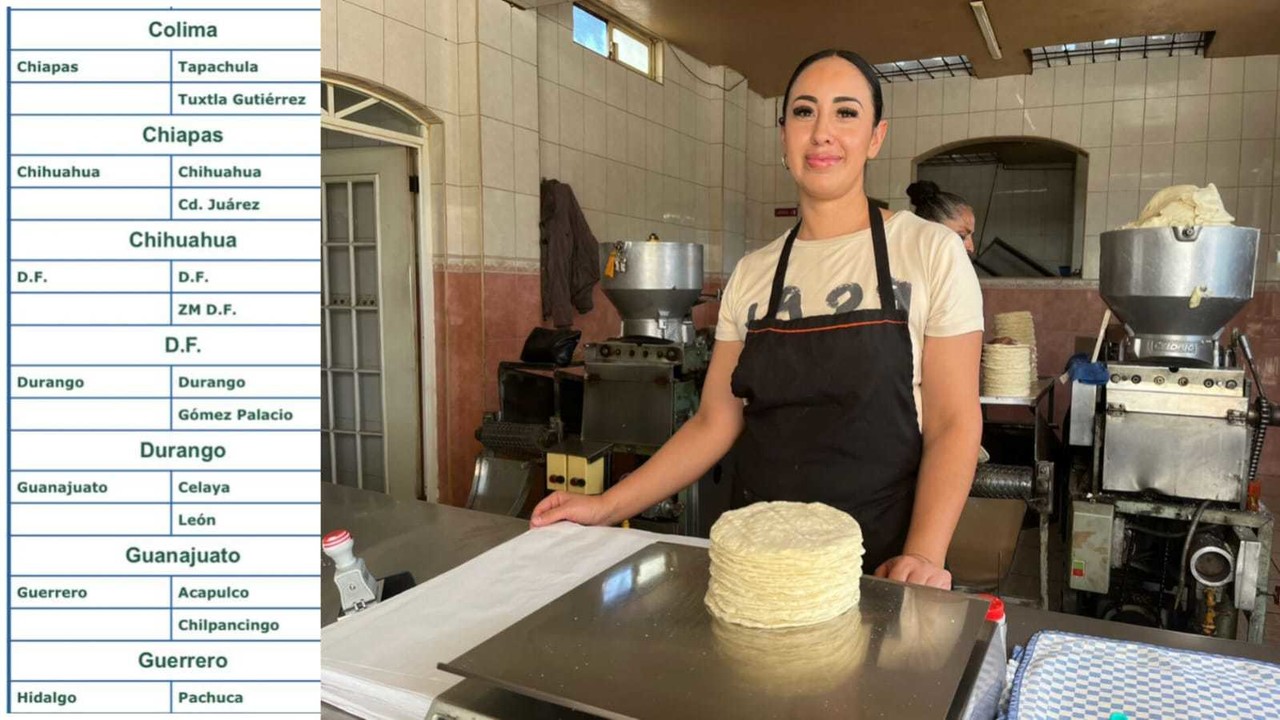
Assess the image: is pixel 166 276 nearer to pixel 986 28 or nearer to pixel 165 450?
pixel 165 450

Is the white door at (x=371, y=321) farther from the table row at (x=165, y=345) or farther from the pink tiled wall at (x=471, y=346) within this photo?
the table row at (x=165, y=345)

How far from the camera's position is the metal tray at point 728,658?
0.61 metres

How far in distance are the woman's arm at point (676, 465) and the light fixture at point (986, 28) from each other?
13.9 ft

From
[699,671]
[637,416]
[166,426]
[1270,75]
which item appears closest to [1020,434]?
[637,416]

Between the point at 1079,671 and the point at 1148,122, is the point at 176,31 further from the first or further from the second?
the point at 1148,122

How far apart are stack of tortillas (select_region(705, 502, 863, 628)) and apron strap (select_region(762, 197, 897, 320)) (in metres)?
0.61

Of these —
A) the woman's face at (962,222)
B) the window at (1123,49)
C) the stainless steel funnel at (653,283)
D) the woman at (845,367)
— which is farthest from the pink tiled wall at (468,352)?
the window at (1123,49)

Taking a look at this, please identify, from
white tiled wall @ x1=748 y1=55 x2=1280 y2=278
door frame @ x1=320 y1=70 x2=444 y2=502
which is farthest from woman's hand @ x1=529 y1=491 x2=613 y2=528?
white tiled wall @ x1=748 y1=55 x2=1280 y2=278

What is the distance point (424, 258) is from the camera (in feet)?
13.7

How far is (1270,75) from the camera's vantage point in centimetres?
574

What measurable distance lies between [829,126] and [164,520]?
108 cm

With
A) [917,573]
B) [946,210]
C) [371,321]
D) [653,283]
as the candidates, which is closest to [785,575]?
[917,573]

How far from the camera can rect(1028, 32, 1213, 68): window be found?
5762 mm

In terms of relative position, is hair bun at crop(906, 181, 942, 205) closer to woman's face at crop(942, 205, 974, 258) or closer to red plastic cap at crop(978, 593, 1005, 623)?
woman's face at crop(942, 205, 974, 258)
